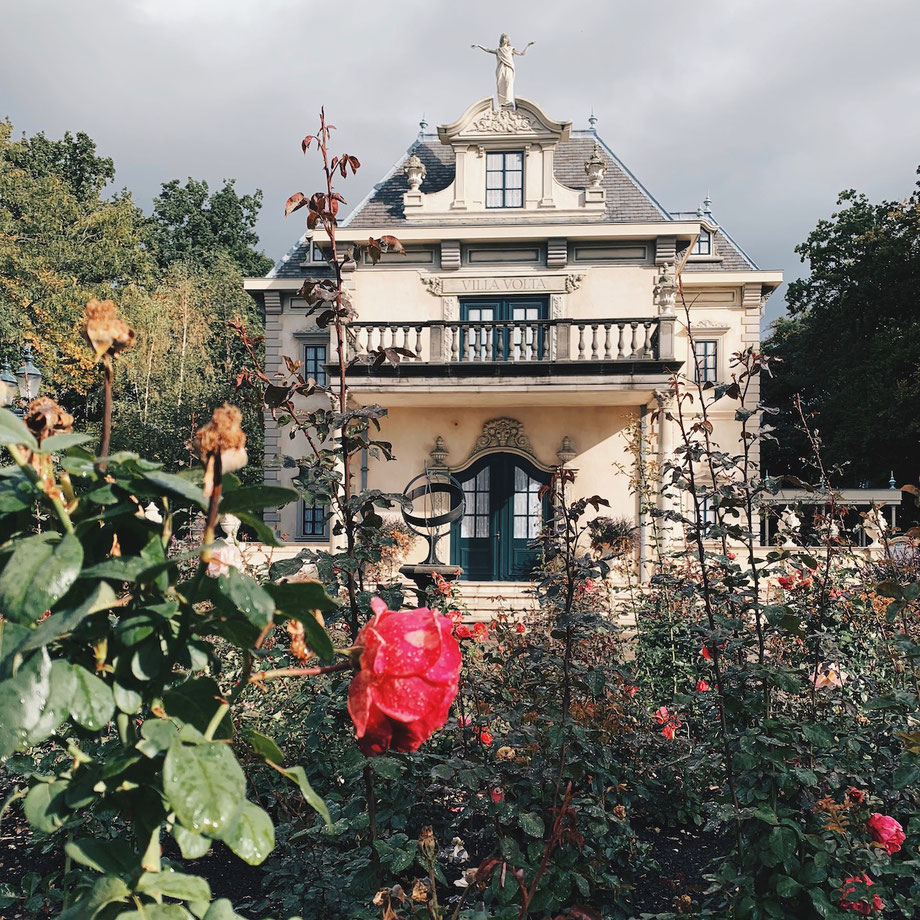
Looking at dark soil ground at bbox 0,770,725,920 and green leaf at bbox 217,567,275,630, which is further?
dark soil ground at bbox 0,770,725,920

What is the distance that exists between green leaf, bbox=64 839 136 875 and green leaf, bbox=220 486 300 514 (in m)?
0.33

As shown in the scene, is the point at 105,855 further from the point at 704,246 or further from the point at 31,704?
the point at 704,246

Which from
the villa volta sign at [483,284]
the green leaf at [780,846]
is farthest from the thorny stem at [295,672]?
the villa volta sign at [483,284]

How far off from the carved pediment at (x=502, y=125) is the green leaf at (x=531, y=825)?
13309 millimetres

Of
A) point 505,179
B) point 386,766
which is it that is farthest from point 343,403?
point 505,179

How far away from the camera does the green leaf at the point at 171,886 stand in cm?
68

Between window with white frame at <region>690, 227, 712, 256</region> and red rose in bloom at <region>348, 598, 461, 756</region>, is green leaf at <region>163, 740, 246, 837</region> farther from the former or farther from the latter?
window with white frame at <region>690, 227, 712, 256</region>

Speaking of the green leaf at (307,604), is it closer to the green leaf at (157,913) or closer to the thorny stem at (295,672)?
the thorny stem at (295,672)

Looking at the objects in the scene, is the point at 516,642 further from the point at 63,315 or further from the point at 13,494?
the point at 63,315

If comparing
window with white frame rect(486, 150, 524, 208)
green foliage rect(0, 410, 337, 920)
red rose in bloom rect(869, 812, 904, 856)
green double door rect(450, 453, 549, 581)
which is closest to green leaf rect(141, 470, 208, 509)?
green foliage rect(0, 410, 337, 920)

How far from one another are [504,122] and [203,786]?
47.7ft

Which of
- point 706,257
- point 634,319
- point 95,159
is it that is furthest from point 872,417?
point 95,159

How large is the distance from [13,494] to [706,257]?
17.6 m

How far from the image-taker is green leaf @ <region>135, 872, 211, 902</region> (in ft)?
2.24
